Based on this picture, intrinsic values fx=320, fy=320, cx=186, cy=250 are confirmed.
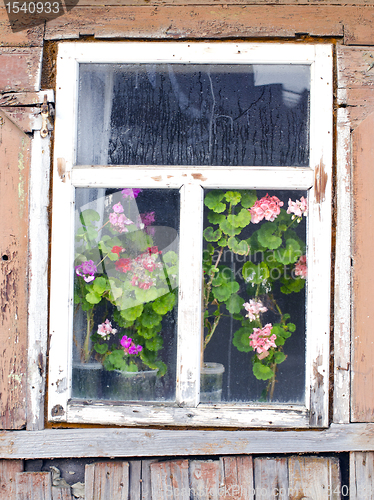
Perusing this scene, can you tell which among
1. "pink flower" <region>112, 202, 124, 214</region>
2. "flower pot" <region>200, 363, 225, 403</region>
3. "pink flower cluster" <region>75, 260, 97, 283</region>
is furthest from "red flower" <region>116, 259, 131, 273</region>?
"flower pot" <region>200, 363, 225, 403</region>

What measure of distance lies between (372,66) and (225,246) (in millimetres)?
984

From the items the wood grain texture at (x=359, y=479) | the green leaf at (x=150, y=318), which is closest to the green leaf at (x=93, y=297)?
the green leaf at (x=150, y=318)

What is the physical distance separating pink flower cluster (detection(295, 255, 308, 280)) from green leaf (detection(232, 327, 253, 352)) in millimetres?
327

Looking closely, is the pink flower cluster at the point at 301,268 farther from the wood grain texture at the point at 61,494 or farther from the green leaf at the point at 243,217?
the wood grain texture at the point at 61,494

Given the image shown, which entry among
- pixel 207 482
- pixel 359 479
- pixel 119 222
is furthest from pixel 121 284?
pixel 359 479

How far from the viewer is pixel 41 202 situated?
1348 millimetres

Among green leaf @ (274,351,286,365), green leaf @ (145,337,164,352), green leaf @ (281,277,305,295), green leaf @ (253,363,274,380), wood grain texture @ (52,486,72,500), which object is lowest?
wood grain texture @ (52,486,72,500)

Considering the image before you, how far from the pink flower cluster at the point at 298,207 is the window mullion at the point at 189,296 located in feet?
1.26

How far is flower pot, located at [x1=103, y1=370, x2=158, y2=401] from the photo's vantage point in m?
1.38

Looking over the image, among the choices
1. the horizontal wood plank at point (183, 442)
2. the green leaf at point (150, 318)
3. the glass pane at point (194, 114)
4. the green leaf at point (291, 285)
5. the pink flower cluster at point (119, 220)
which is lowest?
the horizontal wood plank at point (183, 442)

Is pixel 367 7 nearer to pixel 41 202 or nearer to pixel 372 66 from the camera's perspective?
pixel 372 66

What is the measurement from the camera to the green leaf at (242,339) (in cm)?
140

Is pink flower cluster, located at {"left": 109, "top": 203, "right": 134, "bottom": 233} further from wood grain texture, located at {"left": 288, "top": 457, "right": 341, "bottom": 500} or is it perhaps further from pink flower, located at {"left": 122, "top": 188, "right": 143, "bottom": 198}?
wood grain texture, located at {"left": 288, "top": 457, "right": 341, "bottom": 500}

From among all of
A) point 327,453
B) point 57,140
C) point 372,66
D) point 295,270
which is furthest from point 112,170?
point 327,453
